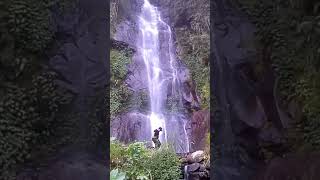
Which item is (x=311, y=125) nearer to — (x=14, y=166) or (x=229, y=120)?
(x=229, y=120)

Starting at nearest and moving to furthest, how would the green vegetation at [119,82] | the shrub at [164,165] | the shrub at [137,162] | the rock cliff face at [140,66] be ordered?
the shrub at [137,162] < the shrub at [164,165] < the rock cliff face at [140,66] < the green vegetation at [119,82]

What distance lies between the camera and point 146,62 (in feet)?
28.9

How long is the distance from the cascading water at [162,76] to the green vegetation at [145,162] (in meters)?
1.74

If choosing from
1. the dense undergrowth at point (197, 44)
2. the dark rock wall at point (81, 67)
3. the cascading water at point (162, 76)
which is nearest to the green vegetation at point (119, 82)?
the cascading water at point (162, 76)

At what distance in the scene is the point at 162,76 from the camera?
8.68 meters

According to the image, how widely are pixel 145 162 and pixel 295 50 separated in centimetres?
317

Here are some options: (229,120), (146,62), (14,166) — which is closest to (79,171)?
(14,166)

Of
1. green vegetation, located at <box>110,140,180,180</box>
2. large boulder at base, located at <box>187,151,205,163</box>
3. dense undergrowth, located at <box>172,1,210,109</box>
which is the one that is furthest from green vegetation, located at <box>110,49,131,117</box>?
large boulder at base, located at <box>187,151,205,163</box>

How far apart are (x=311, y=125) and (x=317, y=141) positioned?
0.11 metres

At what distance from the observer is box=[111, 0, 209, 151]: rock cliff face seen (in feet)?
25.4

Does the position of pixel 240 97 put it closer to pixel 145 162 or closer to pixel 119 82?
pixel 145 162

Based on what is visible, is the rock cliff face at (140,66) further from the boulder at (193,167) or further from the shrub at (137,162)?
the shrub at (137,162)

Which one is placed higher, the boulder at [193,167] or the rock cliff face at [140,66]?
the rock cliff face at [140,66]

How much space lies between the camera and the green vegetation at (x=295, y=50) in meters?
2.78
